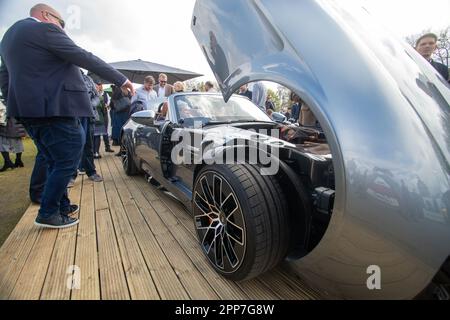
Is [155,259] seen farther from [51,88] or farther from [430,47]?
[430,47]

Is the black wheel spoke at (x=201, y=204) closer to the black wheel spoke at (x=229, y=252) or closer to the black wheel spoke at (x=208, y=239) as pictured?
the black wheel spoke at (x=208, y=239)

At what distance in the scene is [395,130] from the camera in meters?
0.99

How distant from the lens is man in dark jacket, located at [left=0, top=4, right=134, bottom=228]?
2025mm

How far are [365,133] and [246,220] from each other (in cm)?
68

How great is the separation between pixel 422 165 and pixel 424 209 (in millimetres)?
159

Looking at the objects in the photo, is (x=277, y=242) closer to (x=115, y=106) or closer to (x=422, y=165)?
(x=422, y=165)

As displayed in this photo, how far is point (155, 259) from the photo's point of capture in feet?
6.16

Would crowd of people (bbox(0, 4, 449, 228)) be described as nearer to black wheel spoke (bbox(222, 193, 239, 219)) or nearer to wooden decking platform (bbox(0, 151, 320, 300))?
wooden decking platform (bbox(0, 151, 320, 300))

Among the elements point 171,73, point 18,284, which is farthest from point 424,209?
point 171,73

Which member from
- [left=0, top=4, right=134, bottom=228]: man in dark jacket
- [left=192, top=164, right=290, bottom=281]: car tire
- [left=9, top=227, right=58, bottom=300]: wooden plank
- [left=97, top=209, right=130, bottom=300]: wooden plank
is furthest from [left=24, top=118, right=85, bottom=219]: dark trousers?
[left=192, top=164, right=290, bottom=281]: car tire

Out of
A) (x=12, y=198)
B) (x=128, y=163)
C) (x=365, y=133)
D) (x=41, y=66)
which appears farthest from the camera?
(x=128, y=163)

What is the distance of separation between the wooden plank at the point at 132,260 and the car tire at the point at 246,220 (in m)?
0.44

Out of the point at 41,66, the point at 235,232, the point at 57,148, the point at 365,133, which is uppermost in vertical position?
the point at 41,66

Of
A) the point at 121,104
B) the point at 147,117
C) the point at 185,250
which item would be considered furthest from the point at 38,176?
the point at 121,104
